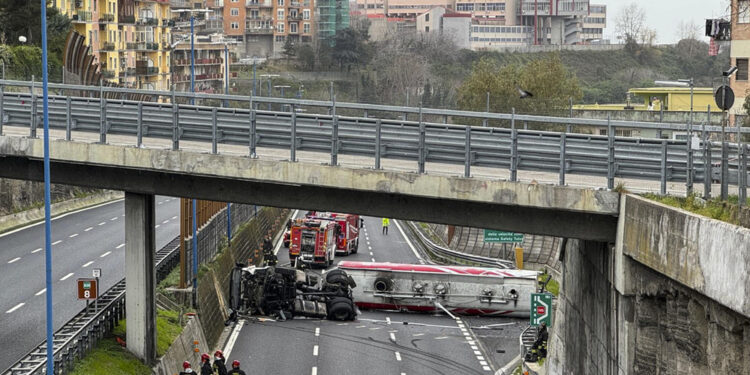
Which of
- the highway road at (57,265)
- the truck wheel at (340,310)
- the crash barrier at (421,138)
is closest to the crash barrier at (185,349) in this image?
the highway road at (57,265)

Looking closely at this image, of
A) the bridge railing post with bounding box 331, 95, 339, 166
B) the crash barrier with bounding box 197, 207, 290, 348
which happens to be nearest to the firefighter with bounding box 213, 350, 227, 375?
the bridge railing post with bounding box 331, 95, 339, 166

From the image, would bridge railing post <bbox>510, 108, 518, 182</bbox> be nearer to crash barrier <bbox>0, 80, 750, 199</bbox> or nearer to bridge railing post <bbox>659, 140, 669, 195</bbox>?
crash barrier <bbox>0, 80, 750, 199</bbox>

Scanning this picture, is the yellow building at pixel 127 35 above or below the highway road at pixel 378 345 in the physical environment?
above

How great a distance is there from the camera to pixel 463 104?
258 feet

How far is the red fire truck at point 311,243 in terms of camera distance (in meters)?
57.1

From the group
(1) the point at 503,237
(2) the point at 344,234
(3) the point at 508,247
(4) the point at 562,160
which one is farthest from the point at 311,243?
(4) the point at 562,160

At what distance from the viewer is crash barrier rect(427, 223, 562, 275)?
181ft

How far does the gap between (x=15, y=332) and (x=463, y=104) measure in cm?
4810

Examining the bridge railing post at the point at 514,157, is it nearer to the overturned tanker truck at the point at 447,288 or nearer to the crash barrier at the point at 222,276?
the crash barrier at the point at 222,276

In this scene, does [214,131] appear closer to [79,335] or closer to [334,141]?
[334,141]

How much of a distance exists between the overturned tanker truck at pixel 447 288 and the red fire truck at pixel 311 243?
10.1m

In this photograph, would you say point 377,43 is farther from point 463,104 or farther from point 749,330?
point 749,330

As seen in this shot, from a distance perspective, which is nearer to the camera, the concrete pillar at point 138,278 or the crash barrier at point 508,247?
the concrete pillar at point 138,278

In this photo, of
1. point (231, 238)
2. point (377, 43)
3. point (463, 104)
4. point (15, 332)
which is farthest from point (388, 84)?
point (15, 332)
